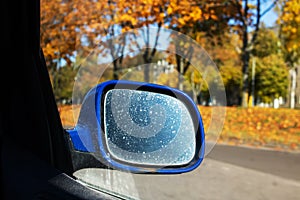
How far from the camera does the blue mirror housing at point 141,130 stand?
4.77 feet

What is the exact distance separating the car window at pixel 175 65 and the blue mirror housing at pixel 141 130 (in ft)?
0.50

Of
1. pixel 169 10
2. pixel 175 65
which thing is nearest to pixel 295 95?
pixel 169 10

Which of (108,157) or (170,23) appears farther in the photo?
(170,23)

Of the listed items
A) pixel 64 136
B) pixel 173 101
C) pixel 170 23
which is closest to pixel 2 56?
pixel 64 136

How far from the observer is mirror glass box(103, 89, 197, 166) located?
1475 mm

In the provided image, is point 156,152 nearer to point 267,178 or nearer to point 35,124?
point 35,124

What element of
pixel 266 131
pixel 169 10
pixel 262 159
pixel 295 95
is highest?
pixel 169 10

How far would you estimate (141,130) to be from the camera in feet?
4.98

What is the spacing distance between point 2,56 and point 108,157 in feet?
1.81

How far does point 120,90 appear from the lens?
4.95 feet

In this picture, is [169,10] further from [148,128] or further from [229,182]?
[229,182]

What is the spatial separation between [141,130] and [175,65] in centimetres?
162

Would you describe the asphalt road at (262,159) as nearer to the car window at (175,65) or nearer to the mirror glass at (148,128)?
the car window at (175,65)

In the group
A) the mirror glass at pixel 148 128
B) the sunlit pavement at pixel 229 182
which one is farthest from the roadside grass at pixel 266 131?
the mirror glass at pixel 148 128
